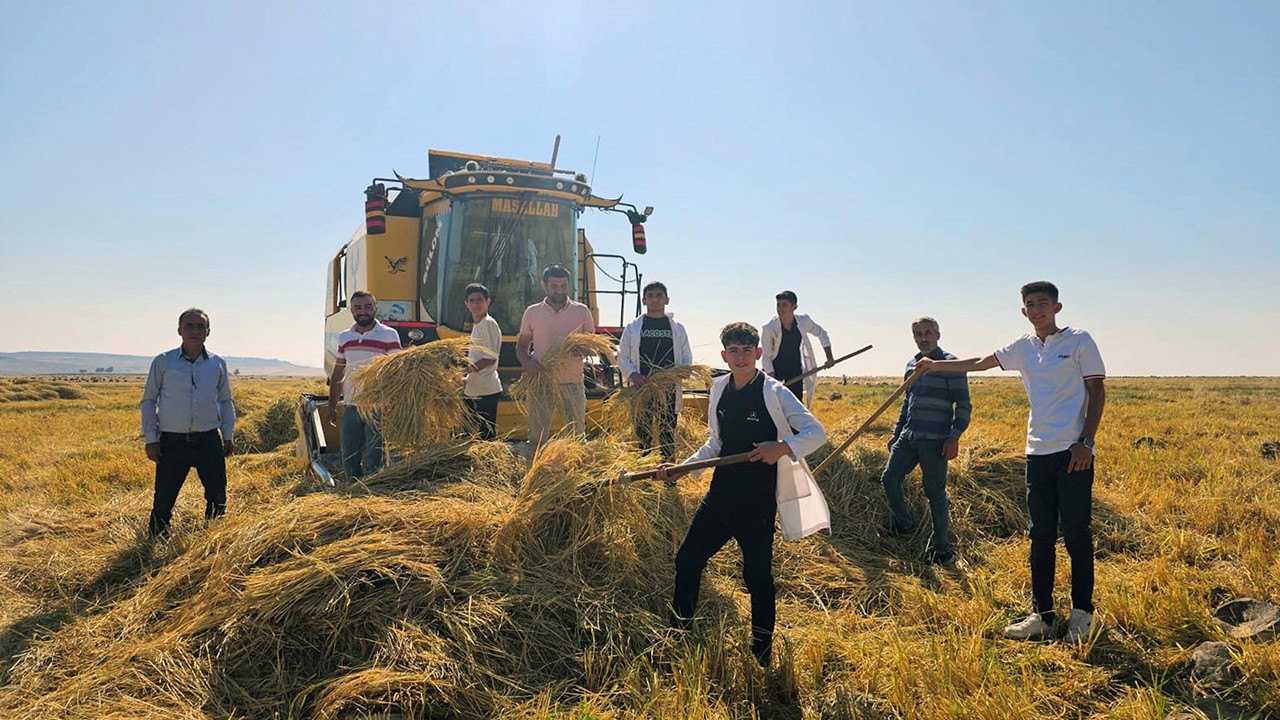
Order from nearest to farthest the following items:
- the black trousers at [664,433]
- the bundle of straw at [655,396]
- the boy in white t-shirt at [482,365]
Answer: the bundle of straw at [655,396]
the black trousers at [664,433]
the boy in white t-shirt at [482,365]

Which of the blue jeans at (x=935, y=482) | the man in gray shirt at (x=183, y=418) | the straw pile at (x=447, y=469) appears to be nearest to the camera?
the straw pile at (x=447, y=469)

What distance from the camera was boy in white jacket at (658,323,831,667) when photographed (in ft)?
11.0

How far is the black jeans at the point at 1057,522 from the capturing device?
3.74 metres

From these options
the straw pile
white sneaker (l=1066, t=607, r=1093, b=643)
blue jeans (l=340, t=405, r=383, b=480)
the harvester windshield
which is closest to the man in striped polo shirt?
blue jeans (l=340, t=405, r=383, b=480)

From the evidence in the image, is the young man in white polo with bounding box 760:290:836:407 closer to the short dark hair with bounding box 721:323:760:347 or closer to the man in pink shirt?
the man in pink shirt

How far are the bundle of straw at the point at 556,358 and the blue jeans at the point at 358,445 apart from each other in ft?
4.29

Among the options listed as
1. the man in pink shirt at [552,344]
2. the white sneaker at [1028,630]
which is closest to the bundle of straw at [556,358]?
the man in pink shirt at [552,344]

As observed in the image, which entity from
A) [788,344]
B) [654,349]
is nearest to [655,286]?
[654,349]

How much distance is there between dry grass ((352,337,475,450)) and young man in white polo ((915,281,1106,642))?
13.3ft

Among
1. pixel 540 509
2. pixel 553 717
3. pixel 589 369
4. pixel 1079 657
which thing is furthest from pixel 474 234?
pixel 1079 657

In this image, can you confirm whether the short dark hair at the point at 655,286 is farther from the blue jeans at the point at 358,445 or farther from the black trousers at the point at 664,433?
the blue jeans at the point at 358,445

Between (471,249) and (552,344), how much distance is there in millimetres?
2867

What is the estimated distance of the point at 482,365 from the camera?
573cm

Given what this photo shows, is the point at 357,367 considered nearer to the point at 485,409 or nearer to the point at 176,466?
the point at 485,409
